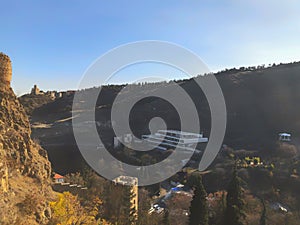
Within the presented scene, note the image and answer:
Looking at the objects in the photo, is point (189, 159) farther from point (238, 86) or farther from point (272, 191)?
point (238, 86)

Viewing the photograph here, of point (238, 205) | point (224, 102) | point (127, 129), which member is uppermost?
point (224, 102)

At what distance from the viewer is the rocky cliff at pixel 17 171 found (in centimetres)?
832

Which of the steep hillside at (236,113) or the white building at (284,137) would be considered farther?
the steep hillside at (236,113)

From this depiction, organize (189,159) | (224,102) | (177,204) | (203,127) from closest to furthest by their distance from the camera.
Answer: (177,204) → (189,159) → (203,127) → (224,102)

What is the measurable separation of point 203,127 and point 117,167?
25.9 m

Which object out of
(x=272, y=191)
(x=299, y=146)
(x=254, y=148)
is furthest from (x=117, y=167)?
(x=299, y=146)

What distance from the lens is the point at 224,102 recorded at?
57.3 m

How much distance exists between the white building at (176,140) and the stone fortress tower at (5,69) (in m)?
27.8

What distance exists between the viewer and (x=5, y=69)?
1153 centimetres

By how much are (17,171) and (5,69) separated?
421 cm

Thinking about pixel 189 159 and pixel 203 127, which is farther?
pixel 203 127

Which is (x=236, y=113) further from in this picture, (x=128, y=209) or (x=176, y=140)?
(x=128, y=209)

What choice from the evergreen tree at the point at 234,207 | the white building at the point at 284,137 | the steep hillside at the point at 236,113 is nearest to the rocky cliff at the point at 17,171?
the evergreen tree at the point at 234,207

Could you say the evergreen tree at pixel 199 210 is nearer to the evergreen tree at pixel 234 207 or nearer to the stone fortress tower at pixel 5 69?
the evergreen tree at pixel 234 207
